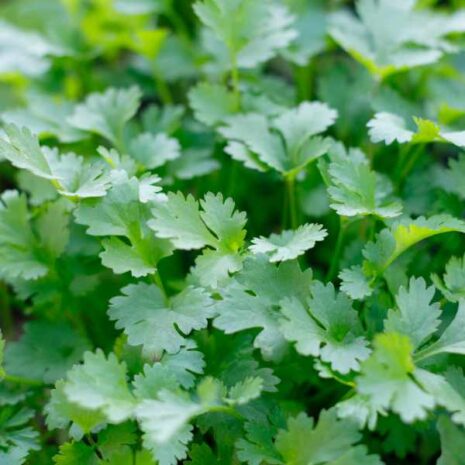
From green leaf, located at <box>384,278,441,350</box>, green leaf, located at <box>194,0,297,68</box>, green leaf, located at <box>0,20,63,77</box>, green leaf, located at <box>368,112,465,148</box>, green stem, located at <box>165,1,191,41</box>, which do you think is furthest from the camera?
green stem, located at <box>165,1,191,41</box>

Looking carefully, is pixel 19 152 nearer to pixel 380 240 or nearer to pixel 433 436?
pixel 380 240

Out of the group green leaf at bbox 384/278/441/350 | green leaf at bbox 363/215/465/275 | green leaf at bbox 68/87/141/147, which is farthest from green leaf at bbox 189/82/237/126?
green leaf at bbox 384/278/441/350

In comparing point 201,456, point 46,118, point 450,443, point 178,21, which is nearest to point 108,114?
point 46,118

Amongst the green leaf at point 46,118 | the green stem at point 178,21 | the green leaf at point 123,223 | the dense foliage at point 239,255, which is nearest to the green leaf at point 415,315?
the dense foliage at point 239,255

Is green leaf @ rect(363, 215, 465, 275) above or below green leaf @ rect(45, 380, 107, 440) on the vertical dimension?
above

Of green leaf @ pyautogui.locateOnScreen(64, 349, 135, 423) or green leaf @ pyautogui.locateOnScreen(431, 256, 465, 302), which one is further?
green leaf @ pyautogui.locateOnScreen(431, 256, 465, 302)

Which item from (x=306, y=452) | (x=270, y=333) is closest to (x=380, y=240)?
(x=270, y=333)

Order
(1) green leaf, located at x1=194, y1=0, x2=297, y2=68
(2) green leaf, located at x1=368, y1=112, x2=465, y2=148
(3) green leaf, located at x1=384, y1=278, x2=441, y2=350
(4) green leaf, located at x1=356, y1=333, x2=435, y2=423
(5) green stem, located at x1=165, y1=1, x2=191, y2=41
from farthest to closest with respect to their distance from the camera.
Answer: (5) green stem, located at x1=165, y1=1, x2=191, y2=41 → (1) green leaf, located at x1=194, y1=0, x2=297, y2=68 → (2) green leaf, located at x1=368, y1=112, x2=465, y2=148 → (3) green leaf, located at x1=384, y1=278, x2=441, y2=350 → (4) green leaf, located at x1=356, y1=333, x2=435, y2=423

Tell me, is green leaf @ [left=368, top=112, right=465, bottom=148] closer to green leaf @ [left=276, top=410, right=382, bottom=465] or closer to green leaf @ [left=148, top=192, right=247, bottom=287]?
green leaf @ [left=148, top=192, right=247, bottom=287]
